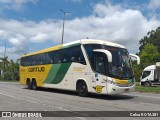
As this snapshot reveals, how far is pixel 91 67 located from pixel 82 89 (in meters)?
1.83

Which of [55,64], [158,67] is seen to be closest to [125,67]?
[55,64]

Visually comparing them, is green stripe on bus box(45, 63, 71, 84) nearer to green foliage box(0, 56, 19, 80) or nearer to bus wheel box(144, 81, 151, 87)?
bus wheel box(144, 81, 151, 87)

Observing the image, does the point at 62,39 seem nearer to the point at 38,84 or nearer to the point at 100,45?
the point at 38,84

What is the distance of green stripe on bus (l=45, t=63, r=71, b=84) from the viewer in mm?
21719

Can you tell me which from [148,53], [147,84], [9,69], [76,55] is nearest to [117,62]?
[76,55]

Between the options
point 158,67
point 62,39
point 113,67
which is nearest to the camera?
point 113,67

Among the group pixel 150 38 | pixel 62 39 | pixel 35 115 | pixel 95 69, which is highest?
pixel 150 38

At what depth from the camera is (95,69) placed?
1822 cm

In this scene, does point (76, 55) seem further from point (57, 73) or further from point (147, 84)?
point (147, 84)

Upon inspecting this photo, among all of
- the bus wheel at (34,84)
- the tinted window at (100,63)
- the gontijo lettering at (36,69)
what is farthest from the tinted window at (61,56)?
the bus wheel at (34,84)

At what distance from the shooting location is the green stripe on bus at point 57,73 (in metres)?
21.7

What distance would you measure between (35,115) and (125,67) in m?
7.94

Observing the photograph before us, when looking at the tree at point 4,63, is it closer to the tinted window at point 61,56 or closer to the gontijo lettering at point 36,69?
the gontijo lettering at point 36,69

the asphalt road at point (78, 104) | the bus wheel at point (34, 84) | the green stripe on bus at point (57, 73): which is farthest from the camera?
the bus wheel at point (34, 84)
